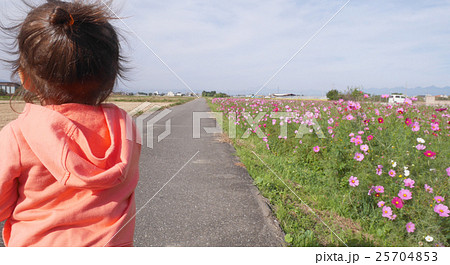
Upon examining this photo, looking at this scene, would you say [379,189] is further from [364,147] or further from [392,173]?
[364,147]

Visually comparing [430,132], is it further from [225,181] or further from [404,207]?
[225,181]

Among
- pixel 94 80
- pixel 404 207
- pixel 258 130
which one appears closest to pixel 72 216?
pixel 94 80

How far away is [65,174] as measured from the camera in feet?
3.14

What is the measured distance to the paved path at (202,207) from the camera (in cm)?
246

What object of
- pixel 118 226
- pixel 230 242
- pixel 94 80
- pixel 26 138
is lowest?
pixel 230 242

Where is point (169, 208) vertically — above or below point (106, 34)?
below

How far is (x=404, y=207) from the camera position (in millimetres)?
2523

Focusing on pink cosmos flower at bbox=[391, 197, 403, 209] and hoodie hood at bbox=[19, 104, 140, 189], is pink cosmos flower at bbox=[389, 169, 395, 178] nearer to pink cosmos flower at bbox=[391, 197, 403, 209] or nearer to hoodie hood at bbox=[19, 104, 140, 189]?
pink cosmos flower at bbox=[391, 197, 403, 209]

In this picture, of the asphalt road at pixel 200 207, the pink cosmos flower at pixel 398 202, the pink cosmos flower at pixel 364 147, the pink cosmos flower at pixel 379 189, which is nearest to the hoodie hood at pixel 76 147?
the asphalt road at pixel 200 207

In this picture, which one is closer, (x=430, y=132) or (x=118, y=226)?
(x=118, y=226)

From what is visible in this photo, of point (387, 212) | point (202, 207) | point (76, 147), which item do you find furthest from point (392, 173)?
point (76, 147)

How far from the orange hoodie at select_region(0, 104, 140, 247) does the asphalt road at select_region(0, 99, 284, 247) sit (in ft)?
4.58

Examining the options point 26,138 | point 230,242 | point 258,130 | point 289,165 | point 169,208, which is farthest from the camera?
point 258,130
